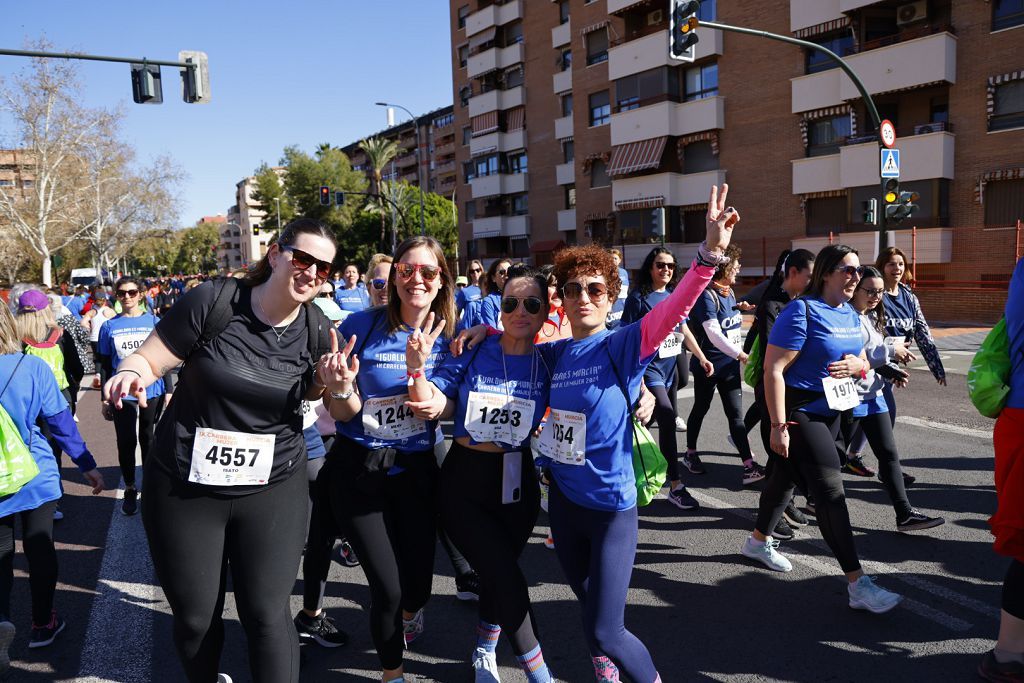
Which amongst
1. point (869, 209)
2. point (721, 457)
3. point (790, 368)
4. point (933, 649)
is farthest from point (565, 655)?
point (869, 209)

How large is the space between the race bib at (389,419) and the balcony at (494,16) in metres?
41.3

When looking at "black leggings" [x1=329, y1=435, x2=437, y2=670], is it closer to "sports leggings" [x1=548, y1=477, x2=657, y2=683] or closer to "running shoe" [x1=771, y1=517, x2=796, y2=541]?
"sports leggings" [x1=548, y1=477, x2=657, y2=683]

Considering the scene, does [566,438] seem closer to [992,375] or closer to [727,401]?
[992,375]

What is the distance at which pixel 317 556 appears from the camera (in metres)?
3.53

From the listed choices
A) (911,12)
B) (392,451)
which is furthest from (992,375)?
(911,12)

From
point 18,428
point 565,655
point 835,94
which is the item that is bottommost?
point 565,655

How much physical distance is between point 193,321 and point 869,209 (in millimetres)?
14744

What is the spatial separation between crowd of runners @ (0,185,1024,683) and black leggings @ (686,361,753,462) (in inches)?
89.5

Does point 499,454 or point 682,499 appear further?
point 682,499

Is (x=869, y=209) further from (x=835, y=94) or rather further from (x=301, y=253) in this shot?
(x=301, y=253)

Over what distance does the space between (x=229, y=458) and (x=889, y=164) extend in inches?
554

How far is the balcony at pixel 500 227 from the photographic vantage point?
138 feet

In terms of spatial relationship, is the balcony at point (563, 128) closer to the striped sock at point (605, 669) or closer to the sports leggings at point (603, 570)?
the sports leggings at point (603, 570)

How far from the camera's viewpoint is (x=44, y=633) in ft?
11.9
